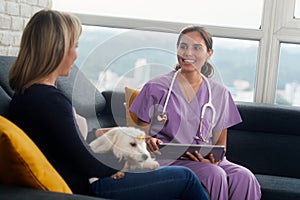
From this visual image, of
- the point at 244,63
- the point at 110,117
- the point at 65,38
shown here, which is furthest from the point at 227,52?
the point at 65,38

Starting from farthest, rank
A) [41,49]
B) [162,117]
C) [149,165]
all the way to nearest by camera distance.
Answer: [162,117] → [149,165] → [41,49]

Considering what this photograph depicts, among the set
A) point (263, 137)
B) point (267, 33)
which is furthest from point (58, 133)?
point (267, 33)

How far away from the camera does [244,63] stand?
11.6 ft

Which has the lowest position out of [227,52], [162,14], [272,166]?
[272,166]

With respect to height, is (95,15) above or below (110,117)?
above

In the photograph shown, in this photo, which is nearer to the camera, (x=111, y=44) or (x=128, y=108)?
(x=111, y=44)

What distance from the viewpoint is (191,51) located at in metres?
2.56

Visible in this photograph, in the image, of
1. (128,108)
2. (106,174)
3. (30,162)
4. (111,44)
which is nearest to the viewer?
(30,162)

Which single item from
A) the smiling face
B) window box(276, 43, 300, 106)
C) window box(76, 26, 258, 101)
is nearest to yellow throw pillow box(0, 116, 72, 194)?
window box(76, 26, 258, 101)

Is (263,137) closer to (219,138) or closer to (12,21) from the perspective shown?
(219,138)

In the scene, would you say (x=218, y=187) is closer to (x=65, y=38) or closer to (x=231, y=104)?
(x=231, y=104)

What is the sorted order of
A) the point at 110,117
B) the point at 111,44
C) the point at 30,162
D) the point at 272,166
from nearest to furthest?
the point at 30,162
the point at 111,44
the point at 110,117
the point at 272,166

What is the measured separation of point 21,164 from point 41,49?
47cm

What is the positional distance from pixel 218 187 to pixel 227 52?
4.71 ft
